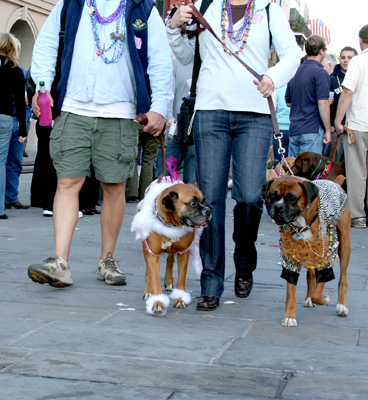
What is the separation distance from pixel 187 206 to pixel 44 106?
1.26 m

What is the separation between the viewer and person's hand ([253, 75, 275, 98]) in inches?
147

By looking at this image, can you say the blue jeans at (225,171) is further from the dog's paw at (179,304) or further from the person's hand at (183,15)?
the person's hand at (183,15)

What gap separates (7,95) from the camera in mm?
7938

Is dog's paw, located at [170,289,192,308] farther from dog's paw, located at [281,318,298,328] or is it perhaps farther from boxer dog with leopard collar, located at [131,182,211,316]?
dog's paw, located at [281,318,298,328]

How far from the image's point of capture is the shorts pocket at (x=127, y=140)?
15.0 feet

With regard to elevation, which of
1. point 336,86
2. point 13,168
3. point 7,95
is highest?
point 336,86

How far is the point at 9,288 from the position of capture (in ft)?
14.5

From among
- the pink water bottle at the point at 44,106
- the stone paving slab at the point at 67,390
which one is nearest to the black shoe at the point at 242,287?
the pink water bottle at the point at 44,106

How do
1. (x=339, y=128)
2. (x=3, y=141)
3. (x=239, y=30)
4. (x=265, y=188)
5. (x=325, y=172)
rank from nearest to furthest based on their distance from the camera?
(x=265, y=188)
(x=239, y=30)
(x=325, y=172)
(x=3, y=141)
(x=339, y=128)

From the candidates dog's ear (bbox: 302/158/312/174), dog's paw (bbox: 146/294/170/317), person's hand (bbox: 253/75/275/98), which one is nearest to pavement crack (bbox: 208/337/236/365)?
dog's paw (bbox: 146/294/170/317)

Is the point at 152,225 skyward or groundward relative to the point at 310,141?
groundward

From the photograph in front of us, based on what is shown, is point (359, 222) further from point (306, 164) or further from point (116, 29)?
point (116, 29)

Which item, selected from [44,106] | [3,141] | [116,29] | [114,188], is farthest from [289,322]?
[3,141]

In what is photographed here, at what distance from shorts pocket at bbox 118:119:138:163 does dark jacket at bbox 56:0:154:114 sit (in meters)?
0.15
